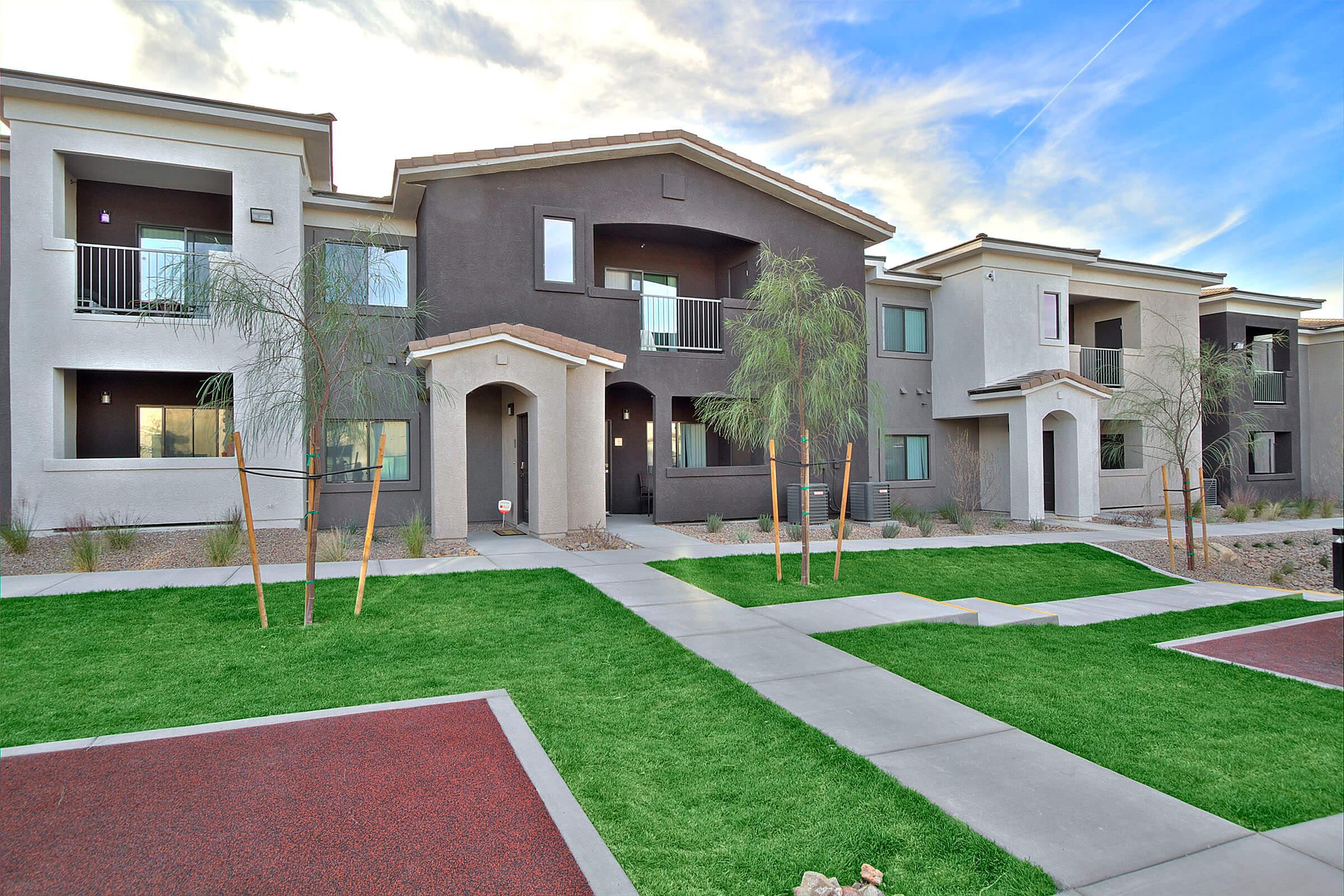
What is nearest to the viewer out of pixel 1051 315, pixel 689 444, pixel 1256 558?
pixel 1256 558

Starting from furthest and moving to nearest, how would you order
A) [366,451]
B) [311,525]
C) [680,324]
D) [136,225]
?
1. [680,324]
2. [366,451]
3. [136,225]
4. [311,525]

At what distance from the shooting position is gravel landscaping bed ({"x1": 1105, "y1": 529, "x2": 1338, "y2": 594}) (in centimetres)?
1128

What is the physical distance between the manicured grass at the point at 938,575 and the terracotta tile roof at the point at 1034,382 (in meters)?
5.49

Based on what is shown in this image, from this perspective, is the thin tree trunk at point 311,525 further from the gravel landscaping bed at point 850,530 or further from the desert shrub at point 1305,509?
the desert shrub at point 1305,509

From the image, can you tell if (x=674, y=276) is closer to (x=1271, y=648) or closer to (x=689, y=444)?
(x=689, y=444)

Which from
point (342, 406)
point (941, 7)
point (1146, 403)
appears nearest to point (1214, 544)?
point (1146, 403)

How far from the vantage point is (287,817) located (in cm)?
352

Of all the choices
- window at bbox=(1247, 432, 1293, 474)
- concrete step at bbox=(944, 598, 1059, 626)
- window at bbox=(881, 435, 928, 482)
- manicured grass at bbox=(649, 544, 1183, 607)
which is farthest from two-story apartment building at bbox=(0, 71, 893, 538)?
window at bbox=(1247, 432, 1293, 474)

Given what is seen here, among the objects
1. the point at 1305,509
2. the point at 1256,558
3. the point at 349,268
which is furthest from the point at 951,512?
the point at 349,268

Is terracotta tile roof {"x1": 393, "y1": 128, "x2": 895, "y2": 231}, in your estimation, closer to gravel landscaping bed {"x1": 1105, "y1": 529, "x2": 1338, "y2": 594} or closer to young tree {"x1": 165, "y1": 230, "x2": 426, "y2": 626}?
young tree {"x1": 165, "y1": 230, "x2": 426, "y2": 626}

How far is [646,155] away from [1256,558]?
14.1m

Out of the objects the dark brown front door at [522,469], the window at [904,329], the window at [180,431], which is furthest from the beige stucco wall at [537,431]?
the window at [904,329]

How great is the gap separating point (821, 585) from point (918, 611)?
190cm

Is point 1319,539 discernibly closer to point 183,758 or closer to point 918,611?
point 918,611
